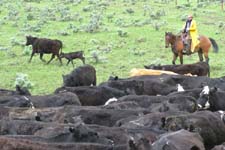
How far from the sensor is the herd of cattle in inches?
332

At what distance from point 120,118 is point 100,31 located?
17509 mm

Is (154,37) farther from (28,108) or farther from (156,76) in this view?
(28,108)

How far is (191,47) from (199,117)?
11.8 metres

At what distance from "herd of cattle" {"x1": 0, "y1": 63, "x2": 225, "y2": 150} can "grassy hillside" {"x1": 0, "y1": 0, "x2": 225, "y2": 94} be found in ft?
11.0

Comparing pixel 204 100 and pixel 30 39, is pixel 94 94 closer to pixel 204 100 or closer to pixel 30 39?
pixel 204 100

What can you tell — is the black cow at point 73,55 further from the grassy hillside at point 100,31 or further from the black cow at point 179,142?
the black cow at point 179,142

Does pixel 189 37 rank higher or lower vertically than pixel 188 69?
higher

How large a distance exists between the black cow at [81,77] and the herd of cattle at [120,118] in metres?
0.17

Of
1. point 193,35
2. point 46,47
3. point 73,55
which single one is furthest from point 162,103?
point 46,47

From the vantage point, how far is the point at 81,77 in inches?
709

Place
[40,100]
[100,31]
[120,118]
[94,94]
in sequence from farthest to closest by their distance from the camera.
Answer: [100,31]
[94,94]
[40,100]
[120,118]

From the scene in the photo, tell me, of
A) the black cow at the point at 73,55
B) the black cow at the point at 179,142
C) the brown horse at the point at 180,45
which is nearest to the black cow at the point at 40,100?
the black cow at the point at 179,142

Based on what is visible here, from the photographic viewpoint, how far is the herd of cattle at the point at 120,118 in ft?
27.7

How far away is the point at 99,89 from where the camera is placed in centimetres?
1502
